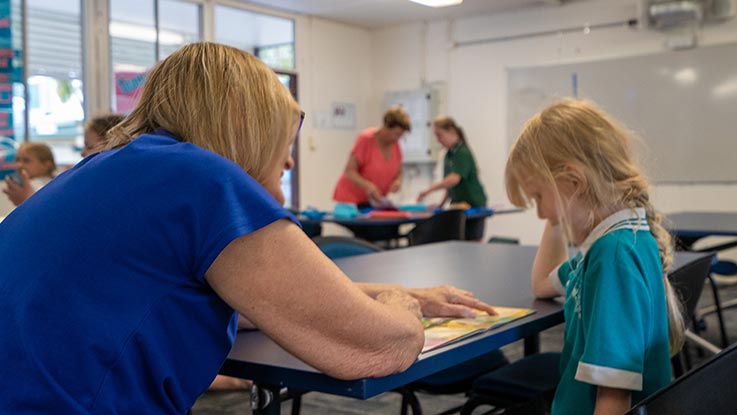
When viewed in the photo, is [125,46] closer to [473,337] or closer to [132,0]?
[132,0]

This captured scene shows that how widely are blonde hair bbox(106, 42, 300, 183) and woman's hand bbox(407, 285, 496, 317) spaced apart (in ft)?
1.78

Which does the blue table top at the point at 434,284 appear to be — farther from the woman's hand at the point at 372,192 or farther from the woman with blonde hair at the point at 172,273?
the woman's hand at the point at 372,192

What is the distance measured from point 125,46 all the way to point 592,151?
6105 millimetres

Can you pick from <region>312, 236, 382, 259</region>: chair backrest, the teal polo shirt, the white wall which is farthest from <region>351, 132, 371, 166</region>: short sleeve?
<region>312, 236, 382, 259</region>: chair backrest

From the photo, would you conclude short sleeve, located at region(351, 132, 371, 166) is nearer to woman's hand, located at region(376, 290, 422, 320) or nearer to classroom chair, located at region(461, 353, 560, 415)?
classroom chair, located at region(461, 353, 560, 415)

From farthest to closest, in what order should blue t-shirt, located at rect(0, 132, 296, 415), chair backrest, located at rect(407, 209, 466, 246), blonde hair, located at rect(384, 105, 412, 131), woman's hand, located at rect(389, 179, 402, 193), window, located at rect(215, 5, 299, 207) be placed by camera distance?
1. window, located at rect(215, 5, 299, 207)
2. woman's hand, located at rect(389, 179, 402, 193)
3. blonde hair, located at rect(384, 105, 412, 131)
4. chair backrest, located at rect(407, 209, 466, 246)
5. blue t-shirt, located at rect(0, 132, 296, 415)

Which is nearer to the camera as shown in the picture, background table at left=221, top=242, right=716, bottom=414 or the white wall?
background table at left=221, top=242, right=716, bottom=414

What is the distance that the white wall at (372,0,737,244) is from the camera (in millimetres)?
7391

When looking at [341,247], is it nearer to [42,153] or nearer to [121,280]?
[121,280]

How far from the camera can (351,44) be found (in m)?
9.23

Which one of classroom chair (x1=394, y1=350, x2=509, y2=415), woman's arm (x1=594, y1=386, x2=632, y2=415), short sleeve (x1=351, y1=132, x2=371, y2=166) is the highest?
short sleeve (x1=351, y1=132, x2=371, y2=166)

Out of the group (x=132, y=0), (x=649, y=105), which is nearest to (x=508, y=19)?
(x=649, y=105)

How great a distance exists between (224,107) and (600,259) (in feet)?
2.45

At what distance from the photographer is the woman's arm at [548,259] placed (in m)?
1.73
